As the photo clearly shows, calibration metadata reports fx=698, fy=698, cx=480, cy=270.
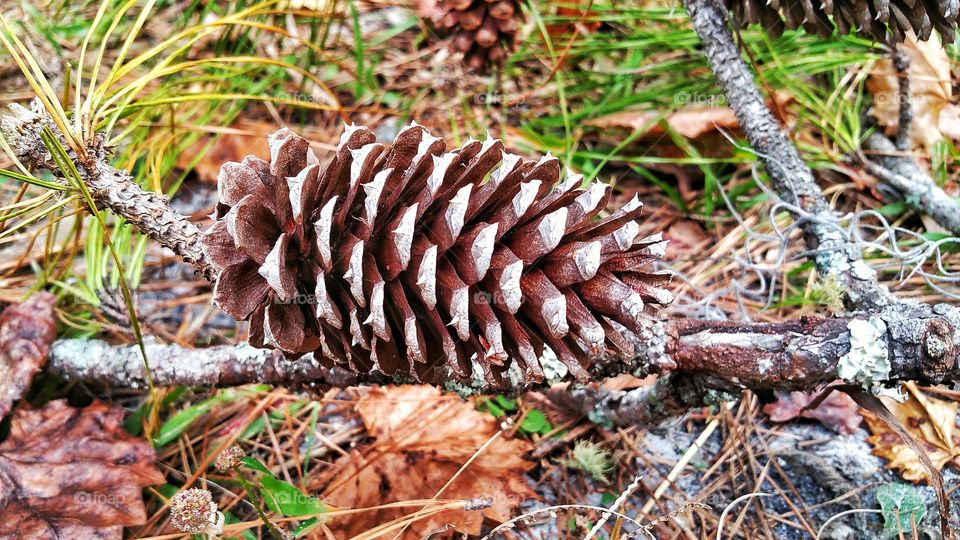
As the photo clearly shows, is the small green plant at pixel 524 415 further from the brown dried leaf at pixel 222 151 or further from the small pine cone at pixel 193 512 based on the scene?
the brown dried leaf at pixel 222 151

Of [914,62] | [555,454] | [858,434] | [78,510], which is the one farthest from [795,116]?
[78,510]

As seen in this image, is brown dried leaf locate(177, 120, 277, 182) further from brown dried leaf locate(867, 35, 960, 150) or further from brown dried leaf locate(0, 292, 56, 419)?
brown dried leaf locate(867, 35, 960, 150)

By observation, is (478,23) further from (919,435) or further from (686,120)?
(919,435)

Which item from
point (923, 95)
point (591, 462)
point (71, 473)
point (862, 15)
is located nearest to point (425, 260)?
point (591, 462)

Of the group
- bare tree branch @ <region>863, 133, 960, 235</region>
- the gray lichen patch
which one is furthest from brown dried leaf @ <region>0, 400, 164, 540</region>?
bare tree branch @ <region>863, 133, 960, 235</region>

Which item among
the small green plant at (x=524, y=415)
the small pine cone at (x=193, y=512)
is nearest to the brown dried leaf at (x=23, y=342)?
the small pine cone at (x=193, y=512)

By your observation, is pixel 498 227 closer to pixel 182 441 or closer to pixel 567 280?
pixel 567 280
